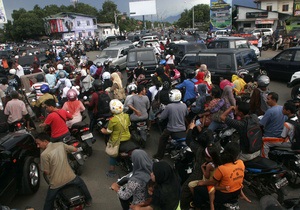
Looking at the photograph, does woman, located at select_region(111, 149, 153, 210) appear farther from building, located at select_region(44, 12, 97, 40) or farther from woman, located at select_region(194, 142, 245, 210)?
building, located at select_region(44, 12, 97, 40)

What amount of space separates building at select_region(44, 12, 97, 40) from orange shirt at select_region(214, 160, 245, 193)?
173 ft

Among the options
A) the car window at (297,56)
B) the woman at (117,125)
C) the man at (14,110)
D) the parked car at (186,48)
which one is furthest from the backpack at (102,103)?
the parked car at (186,48)

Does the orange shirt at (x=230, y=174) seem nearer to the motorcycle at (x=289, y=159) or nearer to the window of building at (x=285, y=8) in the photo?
the motorcycle at (x=289, y=159)

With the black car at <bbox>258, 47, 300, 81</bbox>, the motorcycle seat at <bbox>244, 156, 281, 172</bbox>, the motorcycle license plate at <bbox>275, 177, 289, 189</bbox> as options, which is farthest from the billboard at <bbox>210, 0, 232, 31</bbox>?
the motorcycle license plate at <bbox>275, 177, 289, 189</bbox>

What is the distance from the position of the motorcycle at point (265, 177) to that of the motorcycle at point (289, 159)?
0.88 ft

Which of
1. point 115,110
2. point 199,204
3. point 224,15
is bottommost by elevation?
point 199,204

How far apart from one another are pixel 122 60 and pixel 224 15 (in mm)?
40342

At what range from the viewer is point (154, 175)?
115 inches

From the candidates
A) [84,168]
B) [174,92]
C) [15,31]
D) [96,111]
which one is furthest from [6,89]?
[15,31]

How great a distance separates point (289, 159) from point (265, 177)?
692 millimetres

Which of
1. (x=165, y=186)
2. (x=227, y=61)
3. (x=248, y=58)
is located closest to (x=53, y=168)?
(x=165, y=186)

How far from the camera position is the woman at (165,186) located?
2891 millimetres

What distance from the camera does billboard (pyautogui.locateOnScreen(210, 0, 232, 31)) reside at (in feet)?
164

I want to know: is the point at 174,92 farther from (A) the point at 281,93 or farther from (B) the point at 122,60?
(B) the point at 122,60
